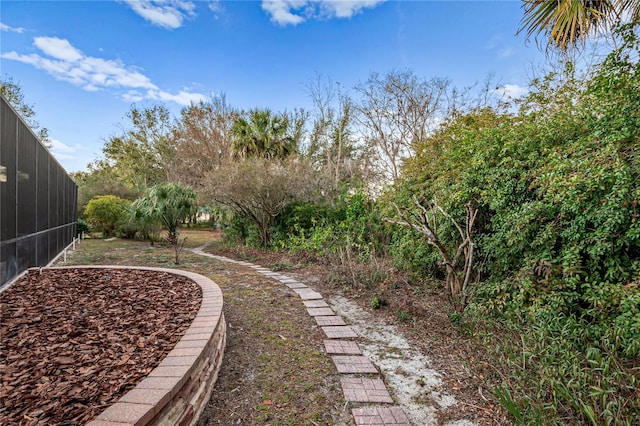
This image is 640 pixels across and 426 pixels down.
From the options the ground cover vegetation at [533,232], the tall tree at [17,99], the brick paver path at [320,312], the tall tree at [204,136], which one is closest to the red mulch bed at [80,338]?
the brick paver path at [320,312]

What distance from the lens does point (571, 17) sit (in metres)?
3.75

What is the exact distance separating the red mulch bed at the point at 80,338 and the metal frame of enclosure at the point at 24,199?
495 millimetres

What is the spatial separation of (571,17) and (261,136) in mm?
10033

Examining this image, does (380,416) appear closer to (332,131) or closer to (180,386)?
(180,386)

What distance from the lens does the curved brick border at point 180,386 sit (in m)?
1.39

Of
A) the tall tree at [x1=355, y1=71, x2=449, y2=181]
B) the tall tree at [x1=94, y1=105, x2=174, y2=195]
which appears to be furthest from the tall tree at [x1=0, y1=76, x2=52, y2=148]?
the tall tree at [x1=355, y1=71, x2=449, y2=181]

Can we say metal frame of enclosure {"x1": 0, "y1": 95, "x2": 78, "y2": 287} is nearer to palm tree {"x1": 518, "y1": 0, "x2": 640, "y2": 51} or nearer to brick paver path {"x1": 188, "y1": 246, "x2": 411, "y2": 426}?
brick paver path {"x1": 188, "y1": 246, "x2": 411, "y2": 426}

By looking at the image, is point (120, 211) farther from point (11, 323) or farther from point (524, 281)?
point (524, 281)

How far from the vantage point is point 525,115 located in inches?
Answer: 163

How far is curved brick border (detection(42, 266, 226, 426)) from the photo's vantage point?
4.56 ft

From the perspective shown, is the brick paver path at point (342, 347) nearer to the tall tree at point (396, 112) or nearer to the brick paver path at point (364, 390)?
the brick paver path at point (364, 390)

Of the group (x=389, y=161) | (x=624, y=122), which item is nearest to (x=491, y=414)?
(x=624, y=122)

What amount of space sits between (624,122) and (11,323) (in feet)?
18.3

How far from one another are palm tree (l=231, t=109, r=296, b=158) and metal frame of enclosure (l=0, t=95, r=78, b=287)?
20.5 ft
